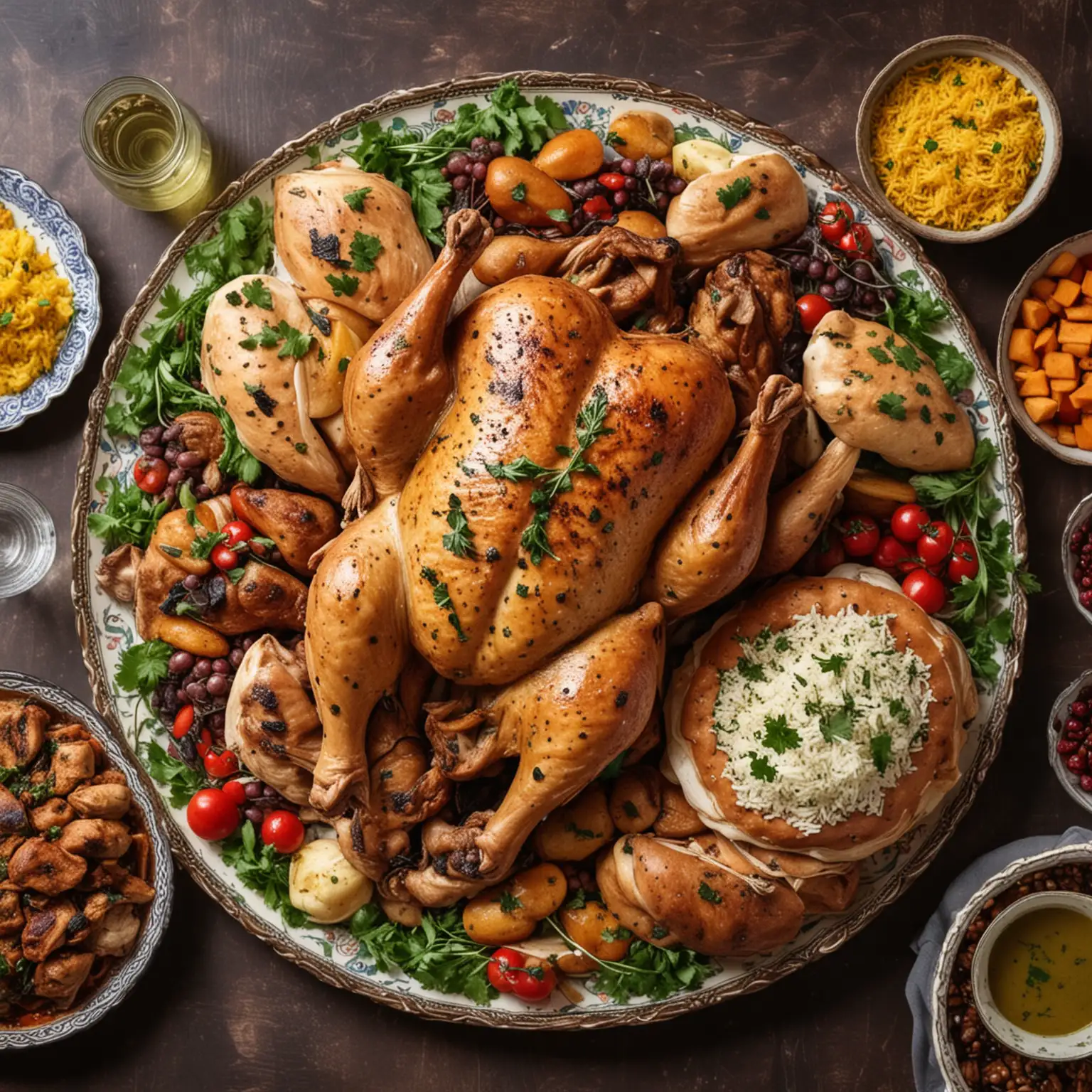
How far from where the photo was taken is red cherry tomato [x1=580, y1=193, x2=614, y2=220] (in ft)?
12.8

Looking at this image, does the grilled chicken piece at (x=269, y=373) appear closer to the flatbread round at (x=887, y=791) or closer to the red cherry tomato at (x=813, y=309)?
→ the flatbread round at (x=887, y=791)

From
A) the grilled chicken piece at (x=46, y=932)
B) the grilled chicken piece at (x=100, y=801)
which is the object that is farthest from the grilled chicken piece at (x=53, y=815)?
the grilled chicken piece at (x=46, y=932)

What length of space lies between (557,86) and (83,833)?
3.14m

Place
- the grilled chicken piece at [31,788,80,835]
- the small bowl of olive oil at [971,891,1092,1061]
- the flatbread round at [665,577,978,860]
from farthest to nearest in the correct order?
the grilled chicken piece at [31,788,80,835] < the small bowl of olive oil at [971,891,1092,1061] < the flatbread round at [665,577,978,860]

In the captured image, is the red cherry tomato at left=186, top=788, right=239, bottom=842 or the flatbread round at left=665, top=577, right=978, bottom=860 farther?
the red cherry tomato at left=186, top=788, right=239, bottom=842

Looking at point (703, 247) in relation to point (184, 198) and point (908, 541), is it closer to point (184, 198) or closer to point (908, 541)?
point (908, 541)

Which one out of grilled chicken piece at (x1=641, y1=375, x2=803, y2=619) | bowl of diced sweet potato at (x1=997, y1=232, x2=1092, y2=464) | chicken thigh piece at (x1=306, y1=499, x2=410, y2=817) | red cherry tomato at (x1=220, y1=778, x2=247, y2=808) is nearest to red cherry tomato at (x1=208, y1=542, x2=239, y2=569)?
chicken thigh piece at (x1=306, y1=499, x2=410, y2=817)

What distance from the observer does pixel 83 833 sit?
12.4 ft

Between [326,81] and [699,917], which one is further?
[326,81]

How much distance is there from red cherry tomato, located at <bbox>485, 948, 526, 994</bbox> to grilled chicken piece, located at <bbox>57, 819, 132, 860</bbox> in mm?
1369

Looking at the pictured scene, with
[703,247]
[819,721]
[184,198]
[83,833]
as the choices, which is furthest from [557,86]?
[83,833]

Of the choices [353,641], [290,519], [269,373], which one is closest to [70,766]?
[290,519]

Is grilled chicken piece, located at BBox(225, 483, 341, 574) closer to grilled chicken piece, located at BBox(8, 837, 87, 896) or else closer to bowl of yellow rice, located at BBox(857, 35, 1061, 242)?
grilled chicken piece, located at BBox(8, 837, 87, 896)

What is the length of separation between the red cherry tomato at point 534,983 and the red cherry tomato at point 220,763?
1.23 metres
